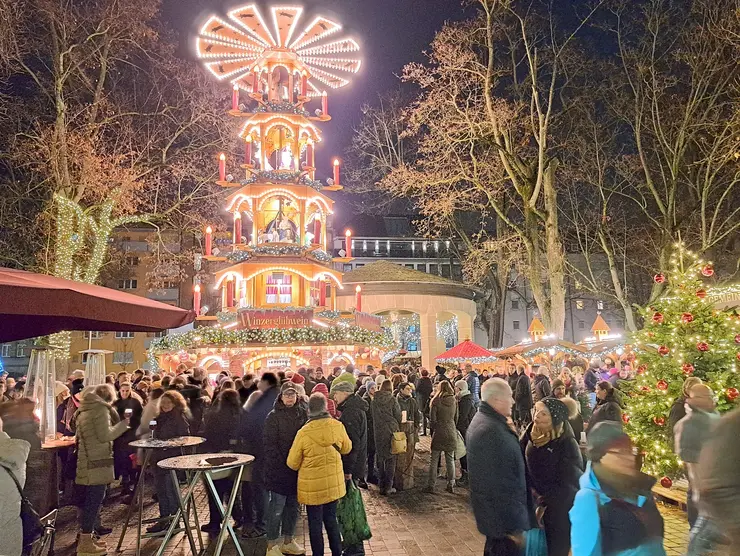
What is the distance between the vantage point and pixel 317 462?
19.4 feet

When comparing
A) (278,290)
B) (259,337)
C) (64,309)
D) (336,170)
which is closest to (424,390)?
(259,337)

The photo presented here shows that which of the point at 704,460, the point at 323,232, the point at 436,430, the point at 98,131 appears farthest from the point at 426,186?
the point at 704,460

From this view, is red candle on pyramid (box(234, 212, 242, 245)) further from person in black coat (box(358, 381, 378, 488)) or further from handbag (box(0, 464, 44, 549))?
handbag (box(0, 464, 44, 549))

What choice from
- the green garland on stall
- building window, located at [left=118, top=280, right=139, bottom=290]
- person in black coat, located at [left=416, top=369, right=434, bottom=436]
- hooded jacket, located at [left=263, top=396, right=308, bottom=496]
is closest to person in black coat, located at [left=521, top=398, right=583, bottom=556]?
hooded jacket, located at [left=263, top=396, right=308, bottom=496]

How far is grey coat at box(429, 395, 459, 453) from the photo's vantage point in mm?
9977

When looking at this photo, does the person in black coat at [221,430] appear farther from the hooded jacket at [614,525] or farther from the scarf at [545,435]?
the hooded jacket at [614,525]

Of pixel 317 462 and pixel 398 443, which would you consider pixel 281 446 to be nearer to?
pixel 317 462

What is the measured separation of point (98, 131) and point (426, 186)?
1273 centimetres

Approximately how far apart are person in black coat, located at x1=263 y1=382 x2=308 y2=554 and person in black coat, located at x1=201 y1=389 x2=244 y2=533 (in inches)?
46.9

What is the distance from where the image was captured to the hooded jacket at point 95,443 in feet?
22.4

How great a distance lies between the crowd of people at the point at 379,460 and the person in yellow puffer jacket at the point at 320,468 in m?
0.01

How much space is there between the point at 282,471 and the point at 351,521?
91cm

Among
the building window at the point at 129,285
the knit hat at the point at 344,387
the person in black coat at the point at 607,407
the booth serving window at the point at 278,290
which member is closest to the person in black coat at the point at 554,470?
the knit hat at the point at 344,387

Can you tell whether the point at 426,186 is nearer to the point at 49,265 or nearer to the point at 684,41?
the point at 684,41
